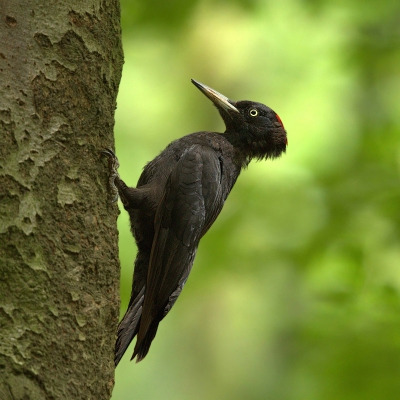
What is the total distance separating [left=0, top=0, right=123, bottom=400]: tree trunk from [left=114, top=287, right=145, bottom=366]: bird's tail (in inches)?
32.1

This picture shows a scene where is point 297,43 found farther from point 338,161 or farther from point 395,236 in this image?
point 395,236

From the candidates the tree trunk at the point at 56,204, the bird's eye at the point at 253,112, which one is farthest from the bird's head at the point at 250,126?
the tree trunk at the point at 56,204

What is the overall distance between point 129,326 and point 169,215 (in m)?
0.69

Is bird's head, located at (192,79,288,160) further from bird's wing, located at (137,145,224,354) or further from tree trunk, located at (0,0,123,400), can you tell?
tree trunk, located at (0,0,123,400)

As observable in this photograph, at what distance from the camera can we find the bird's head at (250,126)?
4.36 meters

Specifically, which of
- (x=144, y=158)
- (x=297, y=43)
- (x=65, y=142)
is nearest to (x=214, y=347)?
(x=144, y=158)

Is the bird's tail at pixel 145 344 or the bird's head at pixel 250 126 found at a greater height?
the bird's head at pixel 250 126

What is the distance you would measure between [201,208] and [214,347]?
2.79m

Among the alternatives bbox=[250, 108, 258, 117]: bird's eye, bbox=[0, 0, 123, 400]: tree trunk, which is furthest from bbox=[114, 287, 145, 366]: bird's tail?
bbox=[250, 108, 258, 117]: bird's eye

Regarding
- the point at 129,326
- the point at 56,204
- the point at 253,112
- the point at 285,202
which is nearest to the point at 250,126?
the point at 253,112

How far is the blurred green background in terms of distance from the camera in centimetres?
436

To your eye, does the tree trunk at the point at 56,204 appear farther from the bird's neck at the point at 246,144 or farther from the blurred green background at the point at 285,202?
the blurred green background at the point at 285,202

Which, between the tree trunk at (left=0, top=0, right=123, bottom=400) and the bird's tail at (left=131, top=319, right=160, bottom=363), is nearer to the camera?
the tree trunk at (left=0, top=0, right=123, bottom=400)

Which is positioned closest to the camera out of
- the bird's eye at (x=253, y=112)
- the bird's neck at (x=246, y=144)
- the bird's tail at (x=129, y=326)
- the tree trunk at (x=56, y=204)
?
the tree trunk at (x=56, y=204)
